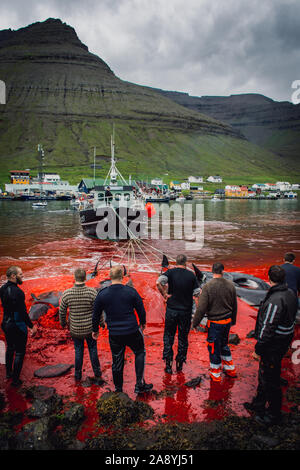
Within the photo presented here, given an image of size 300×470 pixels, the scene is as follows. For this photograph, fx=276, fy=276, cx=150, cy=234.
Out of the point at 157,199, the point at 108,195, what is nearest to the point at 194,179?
the point at 157,199

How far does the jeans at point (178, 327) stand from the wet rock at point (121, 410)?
1.29 metres

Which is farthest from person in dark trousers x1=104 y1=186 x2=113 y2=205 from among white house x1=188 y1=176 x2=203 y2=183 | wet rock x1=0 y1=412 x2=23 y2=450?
white house x1=188 y1=176 x2=203 y2=183

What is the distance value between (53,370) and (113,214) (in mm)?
18677

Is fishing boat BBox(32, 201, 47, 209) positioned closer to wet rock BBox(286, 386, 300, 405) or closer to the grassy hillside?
wet rock BBox(286, 386, 300, 405)

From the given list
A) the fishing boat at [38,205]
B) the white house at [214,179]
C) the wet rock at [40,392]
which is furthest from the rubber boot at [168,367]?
the white house at [214,179]

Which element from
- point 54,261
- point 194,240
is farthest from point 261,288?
point 194,240

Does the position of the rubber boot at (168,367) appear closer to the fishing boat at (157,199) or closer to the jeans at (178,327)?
the jeans at (178,327)

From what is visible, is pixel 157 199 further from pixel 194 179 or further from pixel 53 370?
pixel 53 370

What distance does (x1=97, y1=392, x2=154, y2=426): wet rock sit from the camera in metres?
3.90

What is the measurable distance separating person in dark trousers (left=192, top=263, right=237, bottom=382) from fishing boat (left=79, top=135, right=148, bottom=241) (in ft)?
61.1

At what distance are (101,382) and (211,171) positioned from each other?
18394 centimetres

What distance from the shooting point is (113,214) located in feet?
77.3

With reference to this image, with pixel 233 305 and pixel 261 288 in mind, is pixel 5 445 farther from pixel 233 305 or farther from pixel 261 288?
pixel 261 288

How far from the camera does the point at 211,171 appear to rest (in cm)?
17888
